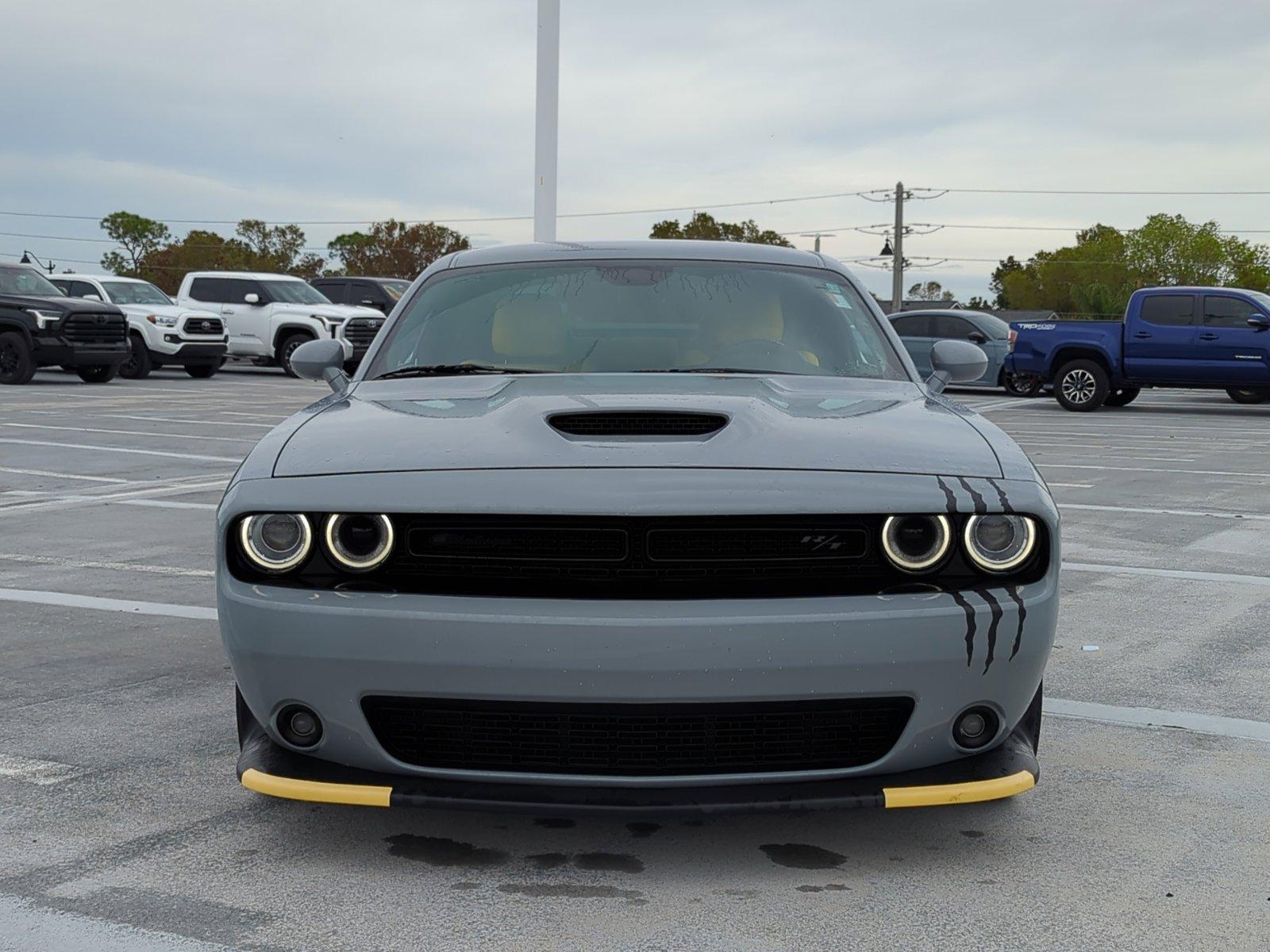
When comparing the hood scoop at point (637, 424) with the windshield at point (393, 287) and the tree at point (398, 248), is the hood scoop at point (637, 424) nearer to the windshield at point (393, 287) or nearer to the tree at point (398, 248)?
the windshield at point (393, 287)

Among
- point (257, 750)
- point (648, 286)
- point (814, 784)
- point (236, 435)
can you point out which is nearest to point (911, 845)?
point (814, 784)

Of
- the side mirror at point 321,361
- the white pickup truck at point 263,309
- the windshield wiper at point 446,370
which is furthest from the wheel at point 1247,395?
the windshield wiper at point 446,370

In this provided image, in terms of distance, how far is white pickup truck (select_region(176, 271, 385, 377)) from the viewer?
1019 inches

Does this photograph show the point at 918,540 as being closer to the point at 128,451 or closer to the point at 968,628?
the point at 968,628

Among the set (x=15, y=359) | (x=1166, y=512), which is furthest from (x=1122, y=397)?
(x=15, y=359)

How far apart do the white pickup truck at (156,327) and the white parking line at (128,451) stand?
11.1m

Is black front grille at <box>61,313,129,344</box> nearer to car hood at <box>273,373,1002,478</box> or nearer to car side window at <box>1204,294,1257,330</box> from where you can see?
car side window at <box>1204,294,1257,330</box>

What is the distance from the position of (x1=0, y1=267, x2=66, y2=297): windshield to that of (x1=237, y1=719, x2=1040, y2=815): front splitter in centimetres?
2088

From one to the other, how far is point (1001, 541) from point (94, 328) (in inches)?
830

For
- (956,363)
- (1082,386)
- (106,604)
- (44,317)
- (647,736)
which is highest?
(956,363)

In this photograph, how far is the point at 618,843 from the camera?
323 centimetres

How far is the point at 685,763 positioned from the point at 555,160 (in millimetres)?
16546

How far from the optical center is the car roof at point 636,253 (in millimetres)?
4688

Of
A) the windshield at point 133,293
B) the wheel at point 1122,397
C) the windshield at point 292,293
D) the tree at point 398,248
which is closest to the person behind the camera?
the wheel at point 1122,397
